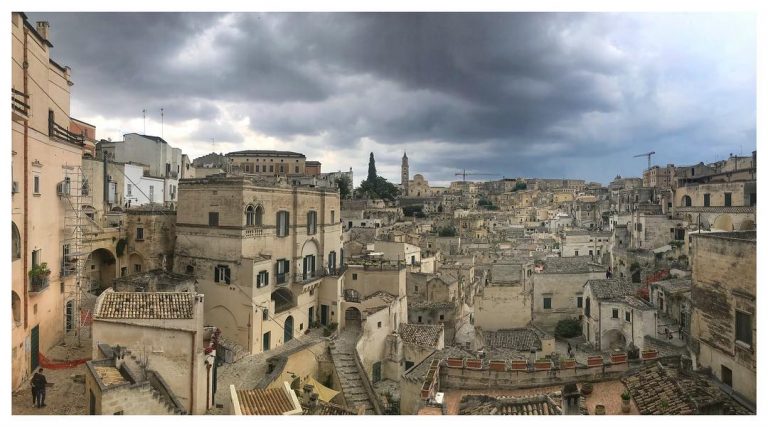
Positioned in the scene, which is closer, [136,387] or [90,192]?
[136,387]

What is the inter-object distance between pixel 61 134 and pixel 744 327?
1642cm

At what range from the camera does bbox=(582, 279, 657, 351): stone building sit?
1945cm

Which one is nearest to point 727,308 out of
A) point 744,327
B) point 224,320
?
point 744,327

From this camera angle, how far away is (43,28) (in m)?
12.3

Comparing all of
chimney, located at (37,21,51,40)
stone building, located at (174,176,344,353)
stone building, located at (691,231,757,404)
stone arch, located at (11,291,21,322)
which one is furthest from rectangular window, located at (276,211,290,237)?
stone building, located at (691,231,757,404)

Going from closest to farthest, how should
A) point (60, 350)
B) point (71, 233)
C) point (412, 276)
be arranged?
point (60, 350) → point (71, 233) → point (412, 276)

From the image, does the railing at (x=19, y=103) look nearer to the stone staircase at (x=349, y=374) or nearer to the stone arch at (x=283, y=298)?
the stone arch at (x=283, y=298)

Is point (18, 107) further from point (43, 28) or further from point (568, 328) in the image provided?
point (568, 328)

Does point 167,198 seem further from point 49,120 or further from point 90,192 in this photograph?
point 49,120

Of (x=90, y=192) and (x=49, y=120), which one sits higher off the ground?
(x=49, y=120)

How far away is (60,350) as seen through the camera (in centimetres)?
1232

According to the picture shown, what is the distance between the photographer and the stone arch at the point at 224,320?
1656cm

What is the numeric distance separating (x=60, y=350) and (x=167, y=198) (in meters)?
17.2

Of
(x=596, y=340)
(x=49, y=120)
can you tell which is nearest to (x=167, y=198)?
(x=49, y=120)
